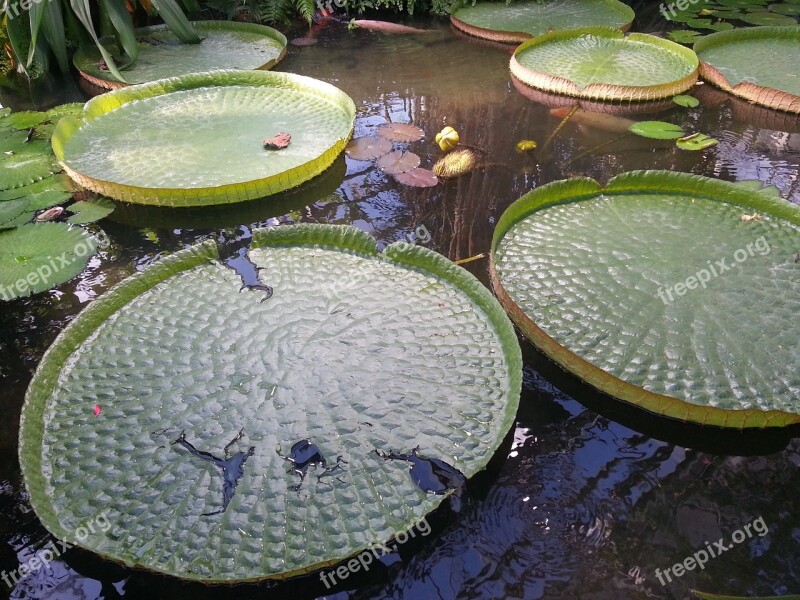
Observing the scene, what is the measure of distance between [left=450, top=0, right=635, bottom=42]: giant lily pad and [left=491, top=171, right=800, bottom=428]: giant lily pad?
257 cm

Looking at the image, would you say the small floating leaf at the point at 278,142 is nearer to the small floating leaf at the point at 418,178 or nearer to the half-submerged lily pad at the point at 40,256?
the small floating leaf at the point at 418,178

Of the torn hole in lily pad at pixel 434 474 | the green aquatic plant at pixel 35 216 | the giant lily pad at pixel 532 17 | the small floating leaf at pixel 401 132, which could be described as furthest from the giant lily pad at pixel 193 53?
the torn hole in lily pad at pixel 434 474

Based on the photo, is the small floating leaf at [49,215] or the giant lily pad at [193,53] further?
the giant lily pad at [193,53]

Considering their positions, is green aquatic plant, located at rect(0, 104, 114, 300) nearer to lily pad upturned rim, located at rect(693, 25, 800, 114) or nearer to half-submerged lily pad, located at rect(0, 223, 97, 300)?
half-submerged lily pad, located at rect(0, 223, 97, 300)

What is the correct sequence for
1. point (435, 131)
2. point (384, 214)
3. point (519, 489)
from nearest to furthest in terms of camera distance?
point (519, 489) → point (384, 214) → point (435, 131)

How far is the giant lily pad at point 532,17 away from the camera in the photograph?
14.1 feet

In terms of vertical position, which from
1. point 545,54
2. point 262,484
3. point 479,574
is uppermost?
point 545,54

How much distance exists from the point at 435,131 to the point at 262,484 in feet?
7.37

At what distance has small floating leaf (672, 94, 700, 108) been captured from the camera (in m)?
3.30

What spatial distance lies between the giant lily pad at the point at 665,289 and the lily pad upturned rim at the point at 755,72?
139 cm

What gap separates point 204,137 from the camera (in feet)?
8.89

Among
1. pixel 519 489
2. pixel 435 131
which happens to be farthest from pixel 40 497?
pixel 435 131

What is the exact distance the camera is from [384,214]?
2.40m

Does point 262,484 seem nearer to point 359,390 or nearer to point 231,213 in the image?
point 359,390
